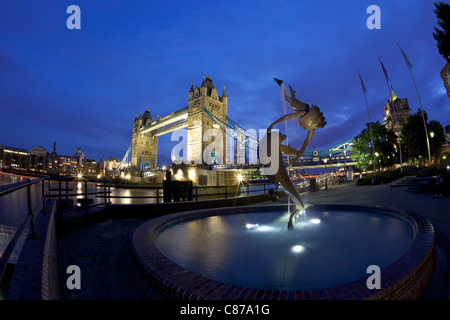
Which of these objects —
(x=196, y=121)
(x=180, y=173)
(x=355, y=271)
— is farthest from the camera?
(x=196, y=121)

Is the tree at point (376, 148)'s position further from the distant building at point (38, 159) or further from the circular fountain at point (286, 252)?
the distant building at point (38, 159)

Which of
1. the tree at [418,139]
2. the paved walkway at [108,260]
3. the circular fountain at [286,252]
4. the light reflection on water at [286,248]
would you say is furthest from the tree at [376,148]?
the light reflection on water at [286,248]

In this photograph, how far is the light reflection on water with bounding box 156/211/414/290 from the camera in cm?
280

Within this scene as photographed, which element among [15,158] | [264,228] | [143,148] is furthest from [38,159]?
[264,228]

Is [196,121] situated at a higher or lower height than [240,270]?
higher

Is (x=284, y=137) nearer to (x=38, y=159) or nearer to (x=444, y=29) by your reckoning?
(x=444, y=29)

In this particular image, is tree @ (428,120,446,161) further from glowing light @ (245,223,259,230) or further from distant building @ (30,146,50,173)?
distant building @ (30,146,50,173)

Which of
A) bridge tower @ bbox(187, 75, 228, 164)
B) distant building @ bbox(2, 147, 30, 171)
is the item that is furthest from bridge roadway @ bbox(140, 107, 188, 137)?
distant building @ bbox(2, 147, 30, 171)

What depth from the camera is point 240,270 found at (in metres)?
3.00

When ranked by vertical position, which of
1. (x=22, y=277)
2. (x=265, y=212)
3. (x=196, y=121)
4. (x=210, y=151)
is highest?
(x=196, y=121)

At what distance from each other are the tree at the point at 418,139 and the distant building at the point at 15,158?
145m

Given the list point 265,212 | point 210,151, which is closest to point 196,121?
point 210,151
